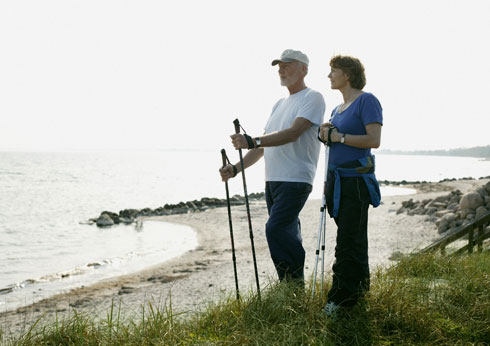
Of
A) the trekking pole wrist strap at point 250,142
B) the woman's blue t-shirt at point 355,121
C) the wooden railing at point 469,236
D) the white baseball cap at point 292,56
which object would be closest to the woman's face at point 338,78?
the woman's blue t-shirt at point 355,121

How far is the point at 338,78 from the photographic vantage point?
3475 mm

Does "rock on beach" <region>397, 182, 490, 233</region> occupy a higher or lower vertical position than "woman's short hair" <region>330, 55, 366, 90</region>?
lower

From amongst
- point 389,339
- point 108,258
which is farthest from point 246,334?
point 108,258

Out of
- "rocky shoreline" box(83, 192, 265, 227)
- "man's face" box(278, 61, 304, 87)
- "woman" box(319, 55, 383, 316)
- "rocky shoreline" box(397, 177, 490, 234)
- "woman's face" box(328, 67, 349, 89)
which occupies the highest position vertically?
"man's face" box(278, 61, 304, 87)

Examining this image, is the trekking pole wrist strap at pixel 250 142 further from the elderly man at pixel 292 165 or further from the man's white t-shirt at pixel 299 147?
the man's white t-shirt at pixel 299 147

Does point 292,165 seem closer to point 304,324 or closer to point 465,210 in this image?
point 304,324

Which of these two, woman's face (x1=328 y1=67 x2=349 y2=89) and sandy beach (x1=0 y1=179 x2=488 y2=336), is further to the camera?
sandy beach (x1=0 y1=179 x2=488 y2=336)

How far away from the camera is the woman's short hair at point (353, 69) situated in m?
3.45

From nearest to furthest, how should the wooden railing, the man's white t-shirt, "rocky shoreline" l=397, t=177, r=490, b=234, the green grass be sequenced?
the green grass, the man's white t-shirt, the wooden railing, "rocky shoreline" l=397, t=177, r=490, b=234

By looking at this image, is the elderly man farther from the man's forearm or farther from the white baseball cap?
the man's forearm

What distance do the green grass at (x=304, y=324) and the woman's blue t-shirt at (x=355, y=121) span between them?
117 centimetres

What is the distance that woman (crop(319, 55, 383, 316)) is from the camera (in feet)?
10.9

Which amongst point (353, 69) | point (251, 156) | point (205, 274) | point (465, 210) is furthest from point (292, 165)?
point (465, 210)

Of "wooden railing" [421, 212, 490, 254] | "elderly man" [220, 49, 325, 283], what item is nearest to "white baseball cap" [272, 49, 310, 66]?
"elderly man" [220, 49, 325, 283]
